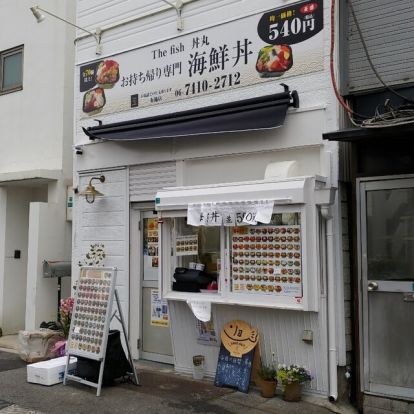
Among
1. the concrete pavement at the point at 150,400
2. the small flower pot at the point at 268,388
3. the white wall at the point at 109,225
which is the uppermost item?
the white wall at the point at 109,225

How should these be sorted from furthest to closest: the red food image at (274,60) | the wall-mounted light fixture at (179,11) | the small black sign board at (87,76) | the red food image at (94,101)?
the small black sign board at (87,76)
the red food image at (94,101)
the wall-mounted light fixture at (179,11)
the red food image at (274,60)

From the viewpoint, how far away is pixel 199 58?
7.04m

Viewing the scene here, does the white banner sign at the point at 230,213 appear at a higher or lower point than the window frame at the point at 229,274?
higher

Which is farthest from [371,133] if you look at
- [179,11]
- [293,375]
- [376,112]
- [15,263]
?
[15,263]

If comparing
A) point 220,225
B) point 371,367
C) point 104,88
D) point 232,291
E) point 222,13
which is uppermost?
point 222,13

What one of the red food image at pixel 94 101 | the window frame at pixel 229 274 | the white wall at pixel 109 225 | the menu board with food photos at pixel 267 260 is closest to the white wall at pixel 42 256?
the white wall at pixel 109 225

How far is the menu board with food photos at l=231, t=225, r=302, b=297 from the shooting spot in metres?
5.62

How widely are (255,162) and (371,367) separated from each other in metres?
2.64

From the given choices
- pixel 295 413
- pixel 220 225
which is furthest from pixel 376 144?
pixel 295 413

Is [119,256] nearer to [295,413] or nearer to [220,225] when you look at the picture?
[220,225]

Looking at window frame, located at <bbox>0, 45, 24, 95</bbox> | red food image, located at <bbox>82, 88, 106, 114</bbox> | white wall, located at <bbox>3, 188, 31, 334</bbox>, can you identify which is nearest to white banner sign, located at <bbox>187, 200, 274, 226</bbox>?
red food image, located at <bbox>82, 88, 106, 114</bbox>

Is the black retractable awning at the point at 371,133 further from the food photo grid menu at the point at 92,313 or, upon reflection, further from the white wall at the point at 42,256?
the white wall at the point at 42,256

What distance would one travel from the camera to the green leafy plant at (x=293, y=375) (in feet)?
18.3

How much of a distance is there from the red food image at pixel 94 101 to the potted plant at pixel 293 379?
477 centimetres
